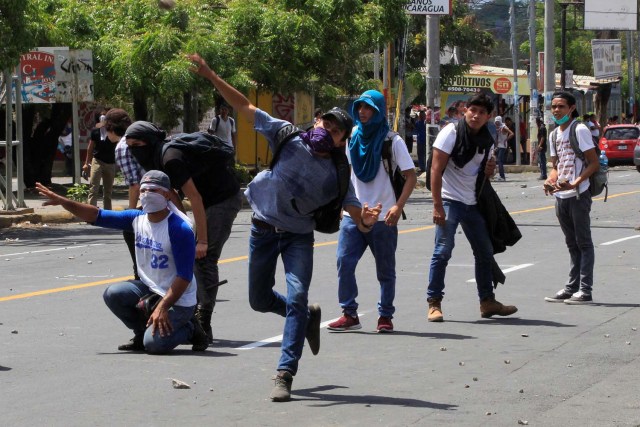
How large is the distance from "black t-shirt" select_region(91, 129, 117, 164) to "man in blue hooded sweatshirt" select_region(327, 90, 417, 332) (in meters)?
11.7

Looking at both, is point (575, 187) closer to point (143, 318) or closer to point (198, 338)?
point (198, 338)

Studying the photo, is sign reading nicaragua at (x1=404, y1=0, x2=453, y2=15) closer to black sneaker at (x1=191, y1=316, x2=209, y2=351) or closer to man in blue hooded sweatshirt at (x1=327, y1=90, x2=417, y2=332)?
man in blue hooded sweatshirt at (x1=327, y1=90, x2=417, y2=332)

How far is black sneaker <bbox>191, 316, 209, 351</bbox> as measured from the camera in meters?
8.98

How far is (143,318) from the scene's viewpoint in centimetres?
902

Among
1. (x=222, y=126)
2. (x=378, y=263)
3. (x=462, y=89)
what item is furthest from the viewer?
(x=462, y=89)

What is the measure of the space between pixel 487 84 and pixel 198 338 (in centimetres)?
4915

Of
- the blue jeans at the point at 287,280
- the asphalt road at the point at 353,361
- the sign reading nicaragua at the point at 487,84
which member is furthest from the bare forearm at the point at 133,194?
the sign reading nicaragua at the point at 487,84

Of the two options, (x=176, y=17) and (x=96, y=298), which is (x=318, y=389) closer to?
(x=96, y=298)

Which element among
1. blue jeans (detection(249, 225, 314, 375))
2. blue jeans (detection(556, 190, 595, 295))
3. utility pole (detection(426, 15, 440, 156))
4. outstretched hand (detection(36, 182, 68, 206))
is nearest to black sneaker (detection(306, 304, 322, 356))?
blue jeans (detection(249, 225, 314, 375))

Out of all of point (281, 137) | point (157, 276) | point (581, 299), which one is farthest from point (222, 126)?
point (281, 137)

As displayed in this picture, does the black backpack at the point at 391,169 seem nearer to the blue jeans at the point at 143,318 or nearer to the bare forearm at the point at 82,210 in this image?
the blue jeans at the point at 143,318

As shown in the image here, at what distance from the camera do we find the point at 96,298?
39.1 feet

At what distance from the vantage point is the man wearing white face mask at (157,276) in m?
8.56

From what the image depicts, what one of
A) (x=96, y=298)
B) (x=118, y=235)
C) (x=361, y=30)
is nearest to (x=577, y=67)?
(x=361, y=30)
